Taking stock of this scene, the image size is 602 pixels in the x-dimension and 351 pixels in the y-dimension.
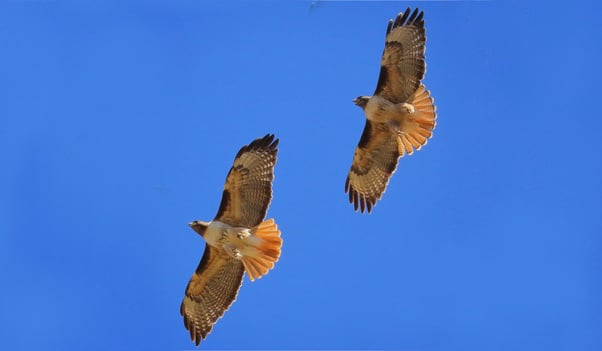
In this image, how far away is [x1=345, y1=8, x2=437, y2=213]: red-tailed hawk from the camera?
1331 cm

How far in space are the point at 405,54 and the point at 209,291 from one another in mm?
4272

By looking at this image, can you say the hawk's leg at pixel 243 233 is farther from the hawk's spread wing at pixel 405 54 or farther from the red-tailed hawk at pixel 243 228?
the hawk's spread wing at pixel 405 54

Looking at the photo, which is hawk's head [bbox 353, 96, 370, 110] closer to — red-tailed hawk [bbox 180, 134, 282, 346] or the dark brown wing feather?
the dark brown wing feather

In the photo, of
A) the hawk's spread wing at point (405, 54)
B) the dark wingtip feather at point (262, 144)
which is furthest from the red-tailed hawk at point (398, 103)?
the dark wingtip feather at point (262, 144)

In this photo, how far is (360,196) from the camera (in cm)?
1424

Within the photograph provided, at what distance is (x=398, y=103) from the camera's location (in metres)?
13.5

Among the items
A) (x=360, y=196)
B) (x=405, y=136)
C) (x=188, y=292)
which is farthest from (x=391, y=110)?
(x=188, y=292)

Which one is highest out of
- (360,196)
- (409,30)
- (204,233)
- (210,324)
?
(409,30)

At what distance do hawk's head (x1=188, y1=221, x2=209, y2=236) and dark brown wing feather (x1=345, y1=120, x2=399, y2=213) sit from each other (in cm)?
262

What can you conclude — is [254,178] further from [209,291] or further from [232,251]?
[209,291]

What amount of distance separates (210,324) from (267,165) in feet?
7.71

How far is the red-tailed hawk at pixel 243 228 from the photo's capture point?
12344 mm

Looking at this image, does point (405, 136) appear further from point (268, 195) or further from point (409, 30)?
point (268, 195)

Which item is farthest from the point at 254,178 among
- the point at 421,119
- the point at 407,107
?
the point at 421,119
